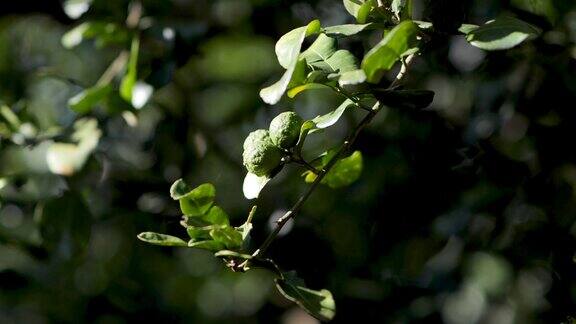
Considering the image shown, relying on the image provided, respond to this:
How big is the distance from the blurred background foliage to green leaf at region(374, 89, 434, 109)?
0.45m

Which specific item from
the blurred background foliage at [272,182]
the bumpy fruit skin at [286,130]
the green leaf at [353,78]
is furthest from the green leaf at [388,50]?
the blurred background foliage at [272,182]

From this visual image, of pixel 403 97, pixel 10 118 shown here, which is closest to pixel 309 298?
pixel 403 97

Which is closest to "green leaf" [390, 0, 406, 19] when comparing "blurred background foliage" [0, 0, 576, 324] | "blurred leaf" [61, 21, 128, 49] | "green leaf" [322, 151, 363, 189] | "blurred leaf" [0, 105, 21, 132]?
"green leaf" [322, 151, 363, 189]

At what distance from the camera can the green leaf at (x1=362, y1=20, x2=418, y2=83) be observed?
0.75m

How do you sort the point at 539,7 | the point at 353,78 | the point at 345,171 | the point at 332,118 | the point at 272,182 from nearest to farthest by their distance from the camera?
the point at 353,78 → the point at 332,118 → the point at 345,171 → the point at 539,7 → the point at 272,182

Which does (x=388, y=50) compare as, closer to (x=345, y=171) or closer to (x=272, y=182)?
(x=345, y=171)

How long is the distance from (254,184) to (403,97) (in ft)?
0.63

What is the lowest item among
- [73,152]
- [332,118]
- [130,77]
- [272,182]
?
[272,182]

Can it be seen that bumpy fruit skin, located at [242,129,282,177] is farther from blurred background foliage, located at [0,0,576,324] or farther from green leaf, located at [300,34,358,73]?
blurred background foliage, located at [0,0,576,324]

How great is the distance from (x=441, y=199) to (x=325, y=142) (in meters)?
0.24

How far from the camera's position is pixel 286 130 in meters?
0.89

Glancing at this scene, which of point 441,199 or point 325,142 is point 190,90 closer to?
point 325,142

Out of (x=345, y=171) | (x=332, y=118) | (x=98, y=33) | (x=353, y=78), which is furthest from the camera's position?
(x=98, y=33)

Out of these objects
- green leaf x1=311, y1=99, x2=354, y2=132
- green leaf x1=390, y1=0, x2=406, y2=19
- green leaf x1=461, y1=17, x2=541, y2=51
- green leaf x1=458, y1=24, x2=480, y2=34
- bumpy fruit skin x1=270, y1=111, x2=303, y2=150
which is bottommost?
bumpy fruit skin x1=270, y1=111, x2=303, y2=150
